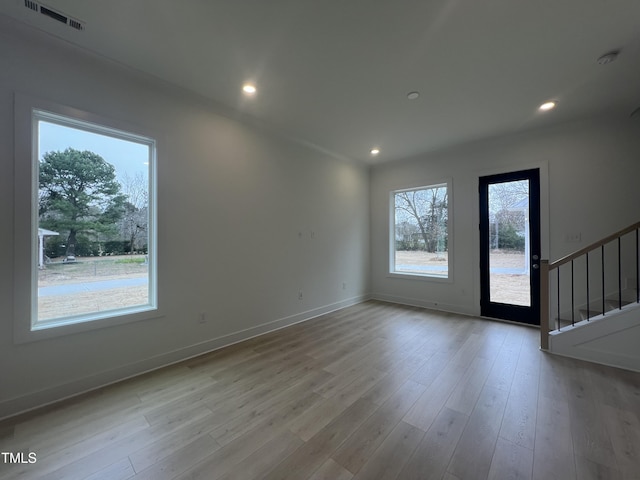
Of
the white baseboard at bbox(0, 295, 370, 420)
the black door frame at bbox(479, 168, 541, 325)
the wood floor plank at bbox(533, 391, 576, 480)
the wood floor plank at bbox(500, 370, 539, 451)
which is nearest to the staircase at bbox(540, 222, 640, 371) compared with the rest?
the black door frame at bbox(479, 168, 541, 325)

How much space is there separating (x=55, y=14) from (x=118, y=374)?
2.95m

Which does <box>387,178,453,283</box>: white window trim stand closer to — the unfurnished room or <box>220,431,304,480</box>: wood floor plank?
the unfurnished room

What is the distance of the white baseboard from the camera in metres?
2.01

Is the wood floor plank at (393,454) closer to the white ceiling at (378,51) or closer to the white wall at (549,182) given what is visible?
the white ceiling at (378,51)

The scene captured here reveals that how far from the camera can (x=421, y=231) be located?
5.25 meters

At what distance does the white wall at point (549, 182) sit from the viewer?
11.2ft

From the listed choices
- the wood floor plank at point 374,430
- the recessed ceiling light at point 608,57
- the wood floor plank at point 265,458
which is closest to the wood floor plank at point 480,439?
the wood floor plank at point 374,430

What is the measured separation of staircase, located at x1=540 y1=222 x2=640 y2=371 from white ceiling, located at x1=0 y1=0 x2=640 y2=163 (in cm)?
175

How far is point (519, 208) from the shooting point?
4133mm

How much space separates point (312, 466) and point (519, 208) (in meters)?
4.50

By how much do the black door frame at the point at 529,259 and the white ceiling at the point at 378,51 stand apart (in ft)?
3.18

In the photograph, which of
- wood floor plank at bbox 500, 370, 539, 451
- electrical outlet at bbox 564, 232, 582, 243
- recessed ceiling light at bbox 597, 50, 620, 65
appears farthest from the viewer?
electrical outlet at bbox 564, 232, 582, 243

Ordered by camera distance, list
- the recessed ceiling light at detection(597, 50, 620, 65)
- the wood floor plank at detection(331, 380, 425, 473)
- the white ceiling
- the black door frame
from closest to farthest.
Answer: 1. the wood floor plank at detection(331, 380, 425, 473)
2. the white ceiling
3. the recessed ceiling light at detection(597, 50, 620, 65)
4. the black door frame

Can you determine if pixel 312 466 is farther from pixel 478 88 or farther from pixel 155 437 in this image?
pixel 478 88
